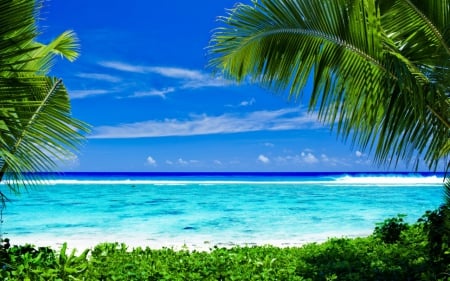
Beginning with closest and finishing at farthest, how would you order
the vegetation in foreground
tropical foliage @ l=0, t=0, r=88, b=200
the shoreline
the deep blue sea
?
tropical foliage @ l=0, t=0, r=88, b=200 → the vegetation in foreground → the shoreline → the deep blue sea

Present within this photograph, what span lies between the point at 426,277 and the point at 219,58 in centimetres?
311

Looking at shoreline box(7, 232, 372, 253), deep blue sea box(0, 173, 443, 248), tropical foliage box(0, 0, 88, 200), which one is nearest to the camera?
tropical foliage box(0, 0, 88, 200)

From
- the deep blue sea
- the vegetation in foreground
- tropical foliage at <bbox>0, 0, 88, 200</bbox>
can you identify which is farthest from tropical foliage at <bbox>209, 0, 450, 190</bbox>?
the deep blue sea

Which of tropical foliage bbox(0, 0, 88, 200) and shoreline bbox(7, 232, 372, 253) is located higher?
tropical foliage bbox(0, 0, 88, 200)

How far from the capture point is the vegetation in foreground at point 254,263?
428 centimetres

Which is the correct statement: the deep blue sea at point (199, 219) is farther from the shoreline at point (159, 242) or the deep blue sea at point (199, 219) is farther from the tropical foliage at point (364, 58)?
→ the tropical foliage at point (364, 58)

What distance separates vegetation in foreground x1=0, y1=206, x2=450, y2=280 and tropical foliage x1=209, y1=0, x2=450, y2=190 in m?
0.97

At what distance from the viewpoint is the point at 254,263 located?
577 centimetres

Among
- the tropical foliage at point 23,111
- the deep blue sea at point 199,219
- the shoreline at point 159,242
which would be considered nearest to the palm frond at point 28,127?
the tropical foliage at point 23,111

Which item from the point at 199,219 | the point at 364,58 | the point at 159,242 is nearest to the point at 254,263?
the point at 364,58

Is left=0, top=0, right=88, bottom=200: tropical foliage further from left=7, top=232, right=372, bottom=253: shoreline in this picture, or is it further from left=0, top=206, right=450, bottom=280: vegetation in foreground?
left=7, top=232, right=372, bottom=253: shoreline

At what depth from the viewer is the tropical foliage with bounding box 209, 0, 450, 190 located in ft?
15.9

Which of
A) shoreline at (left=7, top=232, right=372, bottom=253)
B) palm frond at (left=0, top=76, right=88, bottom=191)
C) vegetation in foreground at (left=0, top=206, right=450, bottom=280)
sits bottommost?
shoreline at (left=7, top=232, right=372, bottom=253)

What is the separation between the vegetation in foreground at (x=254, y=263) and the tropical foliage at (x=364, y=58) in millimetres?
973
